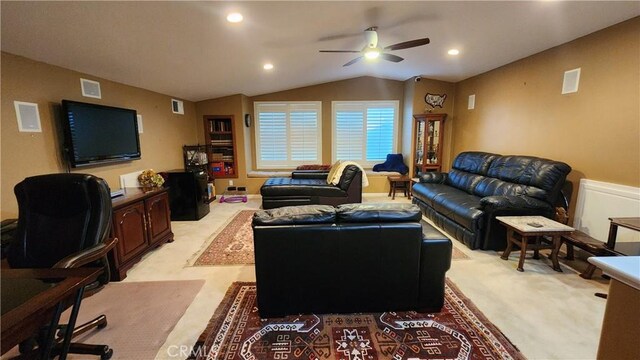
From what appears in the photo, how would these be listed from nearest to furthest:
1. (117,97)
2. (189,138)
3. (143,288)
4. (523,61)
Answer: (143,288) → (117,97) → (523,61) → (189,138)

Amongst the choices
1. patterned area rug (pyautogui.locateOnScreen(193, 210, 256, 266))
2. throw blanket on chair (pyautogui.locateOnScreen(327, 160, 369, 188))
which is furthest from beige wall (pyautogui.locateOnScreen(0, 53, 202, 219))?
throw blanket on chair (pyautogui.locateOnScreen(327, 160, 369, 188))

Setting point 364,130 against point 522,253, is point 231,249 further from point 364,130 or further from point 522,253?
point 364,130

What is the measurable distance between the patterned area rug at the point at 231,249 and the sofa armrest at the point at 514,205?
2.10 ft

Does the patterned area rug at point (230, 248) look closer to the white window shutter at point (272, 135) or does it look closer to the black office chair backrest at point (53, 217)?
the black office chair backrest at point (53, 217)

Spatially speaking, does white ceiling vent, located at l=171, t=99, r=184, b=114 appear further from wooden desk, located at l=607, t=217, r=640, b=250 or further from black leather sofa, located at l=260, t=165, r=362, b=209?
wooden desk, located at l=607, t=217, r=640, b=250

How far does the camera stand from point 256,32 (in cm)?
286

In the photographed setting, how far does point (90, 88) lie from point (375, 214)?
12.0 ft

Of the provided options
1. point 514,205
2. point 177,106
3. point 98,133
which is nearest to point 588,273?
point 514,205

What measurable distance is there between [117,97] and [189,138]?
6.57 feet

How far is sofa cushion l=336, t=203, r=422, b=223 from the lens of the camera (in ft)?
6.28

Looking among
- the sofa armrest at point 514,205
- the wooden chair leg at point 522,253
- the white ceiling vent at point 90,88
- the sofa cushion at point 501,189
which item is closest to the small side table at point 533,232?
the wooden chair leg at point 522,253

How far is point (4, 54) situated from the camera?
229cm

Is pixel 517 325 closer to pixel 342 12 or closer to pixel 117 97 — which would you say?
pixel 342 12

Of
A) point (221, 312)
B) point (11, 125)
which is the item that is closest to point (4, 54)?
point (11, 125)
